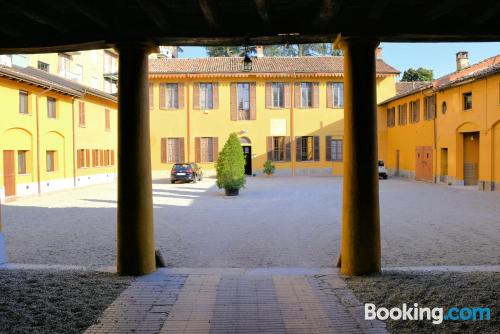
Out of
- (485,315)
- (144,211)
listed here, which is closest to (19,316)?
(144,211)

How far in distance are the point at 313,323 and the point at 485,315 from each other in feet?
5.46

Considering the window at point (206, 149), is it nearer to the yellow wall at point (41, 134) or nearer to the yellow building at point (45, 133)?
the yellow building at point (45, 133)

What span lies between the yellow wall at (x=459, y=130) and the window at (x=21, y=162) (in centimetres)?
2097

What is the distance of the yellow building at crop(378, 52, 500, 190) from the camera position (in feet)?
69.7

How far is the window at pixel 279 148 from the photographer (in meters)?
35.3

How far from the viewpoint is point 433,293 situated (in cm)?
530

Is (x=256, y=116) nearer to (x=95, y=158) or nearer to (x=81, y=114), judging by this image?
(x=95, y=158)

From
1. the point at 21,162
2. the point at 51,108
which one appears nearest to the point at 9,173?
the point at 21,162

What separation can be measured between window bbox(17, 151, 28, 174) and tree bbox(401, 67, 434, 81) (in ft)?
148

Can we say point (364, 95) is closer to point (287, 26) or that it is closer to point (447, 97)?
point (287, 26)

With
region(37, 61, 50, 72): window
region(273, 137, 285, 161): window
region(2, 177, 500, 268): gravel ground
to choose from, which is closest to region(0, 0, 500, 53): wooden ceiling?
region(2, 177, 500, 268): gravel ground

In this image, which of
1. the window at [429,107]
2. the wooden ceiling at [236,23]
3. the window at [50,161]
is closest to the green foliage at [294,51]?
the window at [429,107]

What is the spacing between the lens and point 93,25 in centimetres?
637

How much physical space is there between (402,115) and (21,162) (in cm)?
2394
